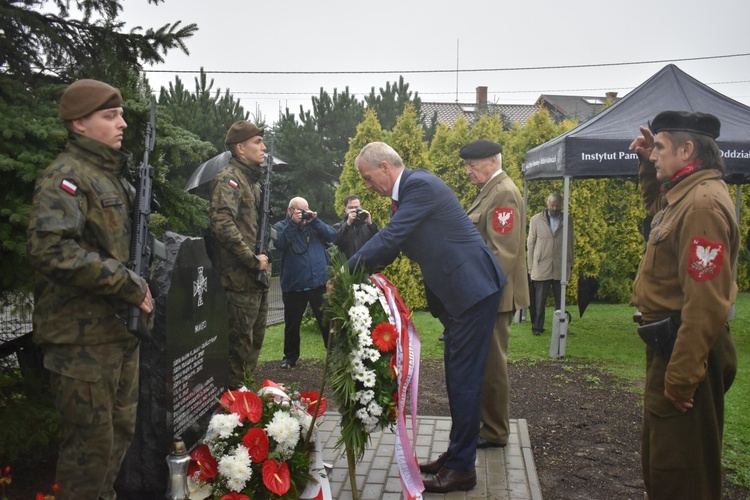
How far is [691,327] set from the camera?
286 centimetres

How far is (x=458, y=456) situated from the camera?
13.2 feet

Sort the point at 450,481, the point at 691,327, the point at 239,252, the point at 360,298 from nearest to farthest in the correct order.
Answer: the point at 691,327, the point at 360,298, the point at 450,481, the point at 239,252

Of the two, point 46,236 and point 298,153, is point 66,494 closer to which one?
point 46,236

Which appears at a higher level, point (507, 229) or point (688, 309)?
point (507, 229)

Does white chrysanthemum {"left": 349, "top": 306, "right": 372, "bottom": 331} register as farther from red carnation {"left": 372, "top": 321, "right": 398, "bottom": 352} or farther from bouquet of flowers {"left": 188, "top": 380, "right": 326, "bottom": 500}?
bouquet of flowers {"left": 188, "top": 380, "right": 326, "bottom": 500}

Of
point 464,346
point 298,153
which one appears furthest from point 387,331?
point 298,153

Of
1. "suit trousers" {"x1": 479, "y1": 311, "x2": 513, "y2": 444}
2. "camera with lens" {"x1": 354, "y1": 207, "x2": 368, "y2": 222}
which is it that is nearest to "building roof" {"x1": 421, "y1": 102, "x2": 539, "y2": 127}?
"camera with lens" {"x1": 354, "y1": 207, "x2": 368, "y2": 222}

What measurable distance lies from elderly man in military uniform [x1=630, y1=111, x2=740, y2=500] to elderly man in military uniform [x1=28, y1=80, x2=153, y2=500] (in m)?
2.45

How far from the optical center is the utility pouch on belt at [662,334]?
3012 millimetres

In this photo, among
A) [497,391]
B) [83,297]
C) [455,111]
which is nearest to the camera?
[83,297]

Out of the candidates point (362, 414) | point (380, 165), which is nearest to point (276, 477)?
A: point (362, 414)

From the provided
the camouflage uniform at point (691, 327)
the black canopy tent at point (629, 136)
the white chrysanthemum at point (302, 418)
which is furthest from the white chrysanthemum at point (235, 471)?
the black canopy tent at point (629, 136)

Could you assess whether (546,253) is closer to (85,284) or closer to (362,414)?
(362,414)

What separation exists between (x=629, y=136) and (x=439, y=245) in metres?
4.88
